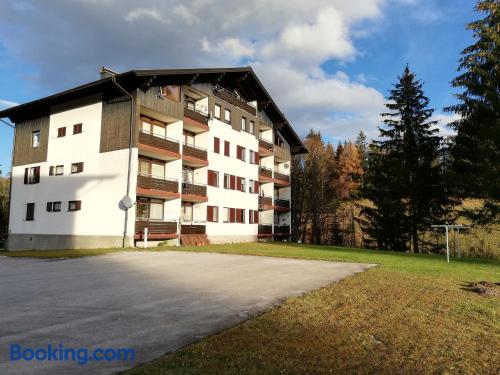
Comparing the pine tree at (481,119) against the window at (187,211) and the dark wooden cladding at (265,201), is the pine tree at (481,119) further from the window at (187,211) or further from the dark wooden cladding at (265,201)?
the window at (187,211)

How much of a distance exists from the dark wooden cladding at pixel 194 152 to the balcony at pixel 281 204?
42.8 feet

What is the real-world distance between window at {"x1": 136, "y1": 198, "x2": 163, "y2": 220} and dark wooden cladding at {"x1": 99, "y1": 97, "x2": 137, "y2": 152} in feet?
13.2

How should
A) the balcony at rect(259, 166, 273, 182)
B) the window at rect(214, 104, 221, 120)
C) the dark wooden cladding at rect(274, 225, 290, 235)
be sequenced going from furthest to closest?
1. the dark wooden cladding at rect(274, 225, 290, 235)
2. the balcony at rect(259, 166, 273, 182)
3. the window at rect(214, 104, 221, 120)

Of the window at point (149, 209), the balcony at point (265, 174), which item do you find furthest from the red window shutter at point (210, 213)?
the balcony at point (265, 174)

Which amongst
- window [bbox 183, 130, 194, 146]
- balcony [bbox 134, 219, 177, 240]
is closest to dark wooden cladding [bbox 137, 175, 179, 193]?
balcony [bbox 134, 219, 177, 240]

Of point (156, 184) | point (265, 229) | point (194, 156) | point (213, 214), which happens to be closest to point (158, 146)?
point (156, 184)

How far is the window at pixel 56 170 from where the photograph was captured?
30.0 m

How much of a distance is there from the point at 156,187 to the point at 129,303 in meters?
19.8

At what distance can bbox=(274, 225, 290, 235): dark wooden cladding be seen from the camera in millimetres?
43481

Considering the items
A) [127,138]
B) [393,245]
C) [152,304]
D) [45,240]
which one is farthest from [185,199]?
[152,304]

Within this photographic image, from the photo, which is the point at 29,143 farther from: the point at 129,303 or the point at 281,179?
the point at 129,303

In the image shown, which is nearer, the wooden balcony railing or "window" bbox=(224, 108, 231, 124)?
the wooden balcony railing

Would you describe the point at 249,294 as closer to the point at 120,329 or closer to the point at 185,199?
the point at 120,329

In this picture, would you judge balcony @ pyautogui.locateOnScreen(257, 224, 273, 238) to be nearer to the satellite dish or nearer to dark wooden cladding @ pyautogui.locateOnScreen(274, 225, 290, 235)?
dark wooden cladding @ pyautogui.locateOnScreen(274, 225, 290, 235)
